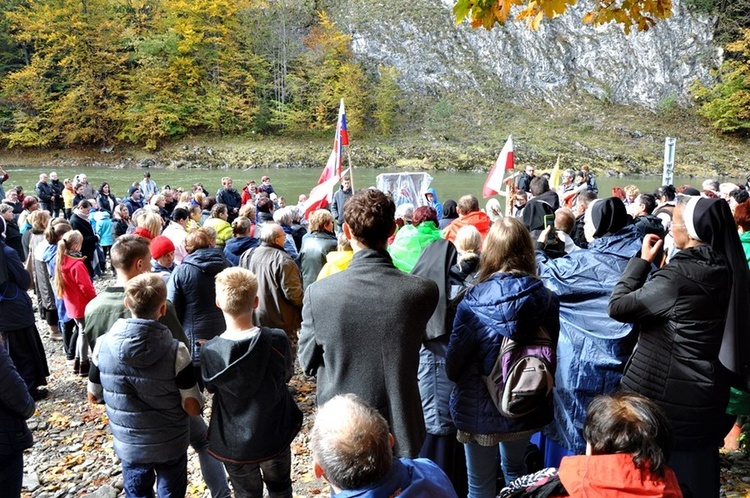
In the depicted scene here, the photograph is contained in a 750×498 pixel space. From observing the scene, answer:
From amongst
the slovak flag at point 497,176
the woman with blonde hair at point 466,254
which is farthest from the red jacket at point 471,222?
the slovak flag at point 497,176

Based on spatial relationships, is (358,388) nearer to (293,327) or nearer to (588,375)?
(588,375)

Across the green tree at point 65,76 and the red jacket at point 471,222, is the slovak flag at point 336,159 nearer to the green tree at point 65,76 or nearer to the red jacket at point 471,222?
the red jacket at point 471,222

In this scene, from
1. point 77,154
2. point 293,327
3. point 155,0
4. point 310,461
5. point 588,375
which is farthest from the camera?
point 155,0

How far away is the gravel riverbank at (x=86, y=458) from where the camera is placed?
3.68 m

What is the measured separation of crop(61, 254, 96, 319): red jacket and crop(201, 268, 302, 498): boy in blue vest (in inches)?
122

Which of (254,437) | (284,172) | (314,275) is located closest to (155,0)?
(284,172)

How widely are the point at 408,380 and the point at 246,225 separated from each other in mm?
3821

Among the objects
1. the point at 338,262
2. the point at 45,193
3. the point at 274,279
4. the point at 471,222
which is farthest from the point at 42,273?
the point at 45,193

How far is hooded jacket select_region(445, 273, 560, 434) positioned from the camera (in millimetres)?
2424

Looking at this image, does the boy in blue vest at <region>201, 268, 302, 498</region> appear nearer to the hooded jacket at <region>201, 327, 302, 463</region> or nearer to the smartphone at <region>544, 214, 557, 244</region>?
the hooded jacket at <region>201, 327, 302, 463</region>

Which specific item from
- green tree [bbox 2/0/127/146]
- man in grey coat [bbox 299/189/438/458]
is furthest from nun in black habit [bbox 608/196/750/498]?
green tree [bbox 2/0/127/146]

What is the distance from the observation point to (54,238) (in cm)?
576

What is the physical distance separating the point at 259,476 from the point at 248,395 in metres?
0.50

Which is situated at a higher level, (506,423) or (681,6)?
(681,6)
